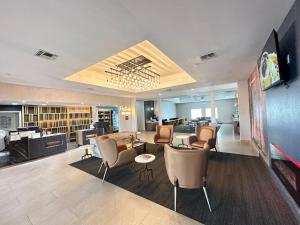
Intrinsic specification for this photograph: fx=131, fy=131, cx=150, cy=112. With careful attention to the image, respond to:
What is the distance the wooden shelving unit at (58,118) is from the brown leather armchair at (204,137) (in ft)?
25.3

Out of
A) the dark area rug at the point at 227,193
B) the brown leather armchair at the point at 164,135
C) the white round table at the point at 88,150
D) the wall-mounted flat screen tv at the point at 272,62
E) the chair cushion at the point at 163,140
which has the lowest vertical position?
the dark area rug at the point at 227,193

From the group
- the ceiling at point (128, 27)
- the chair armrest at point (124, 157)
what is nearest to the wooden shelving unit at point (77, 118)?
the ceiling at point (128, 27)

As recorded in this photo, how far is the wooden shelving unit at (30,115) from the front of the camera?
6900mm

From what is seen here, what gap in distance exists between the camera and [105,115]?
11.2 meters

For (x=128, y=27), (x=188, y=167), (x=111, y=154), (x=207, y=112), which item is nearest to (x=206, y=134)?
(x=188, y=167)

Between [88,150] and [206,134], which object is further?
[88,150]

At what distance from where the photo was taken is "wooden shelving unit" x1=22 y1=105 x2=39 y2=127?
6.90 m

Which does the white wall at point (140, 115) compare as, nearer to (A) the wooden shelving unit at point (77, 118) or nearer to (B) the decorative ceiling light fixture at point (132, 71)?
(A) the wooden shelving unit at point (77, 118)

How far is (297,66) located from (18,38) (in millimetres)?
4057

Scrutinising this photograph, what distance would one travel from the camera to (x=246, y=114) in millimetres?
5855

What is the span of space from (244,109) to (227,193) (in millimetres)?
4794

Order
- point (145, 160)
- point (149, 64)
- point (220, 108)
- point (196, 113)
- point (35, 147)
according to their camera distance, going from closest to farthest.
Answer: point (145, 160)
point (149, 64)
point (35, 147)
point (220, 108)
point (196, 113)

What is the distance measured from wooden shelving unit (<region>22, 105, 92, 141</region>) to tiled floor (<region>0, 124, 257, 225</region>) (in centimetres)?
459

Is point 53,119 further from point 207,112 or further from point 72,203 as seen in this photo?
point 207,112
